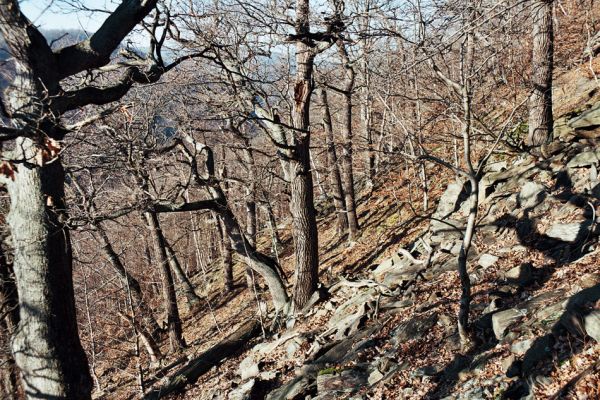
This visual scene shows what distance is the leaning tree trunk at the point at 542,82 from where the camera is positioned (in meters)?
9.20

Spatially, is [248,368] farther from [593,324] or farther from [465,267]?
[593,324]

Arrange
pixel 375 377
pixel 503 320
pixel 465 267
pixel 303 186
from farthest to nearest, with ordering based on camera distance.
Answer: pixel 303 186 → pixel 375 377 → pixel 503 320 → pixel 465 267

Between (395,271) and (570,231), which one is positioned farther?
(395,271)

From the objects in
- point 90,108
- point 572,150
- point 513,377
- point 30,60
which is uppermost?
point 90,108

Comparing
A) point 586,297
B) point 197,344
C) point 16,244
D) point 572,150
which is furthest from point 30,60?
point 197,344

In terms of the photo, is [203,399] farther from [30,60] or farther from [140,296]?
[140,296]

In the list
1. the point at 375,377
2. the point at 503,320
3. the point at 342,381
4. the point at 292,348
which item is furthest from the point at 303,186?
the point at 503,320

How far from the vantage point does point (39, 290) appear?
437 centimetres

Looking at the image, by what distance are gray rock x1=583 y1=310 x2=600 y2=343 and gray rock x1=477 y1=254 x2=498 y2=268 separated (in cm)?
277

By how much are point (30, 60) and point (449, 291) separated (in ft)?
19.3

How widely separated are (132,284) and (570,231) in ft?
33.0

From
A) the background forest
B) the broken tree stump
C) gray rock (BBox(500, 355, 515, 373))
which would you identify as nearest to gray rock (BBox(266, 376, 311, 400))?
the background forest

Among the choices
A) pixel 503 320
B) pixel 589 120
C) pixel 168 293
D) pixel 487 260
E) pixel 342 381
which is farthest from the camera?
pixel 168 293

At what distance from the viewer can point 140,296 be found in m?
13.7
